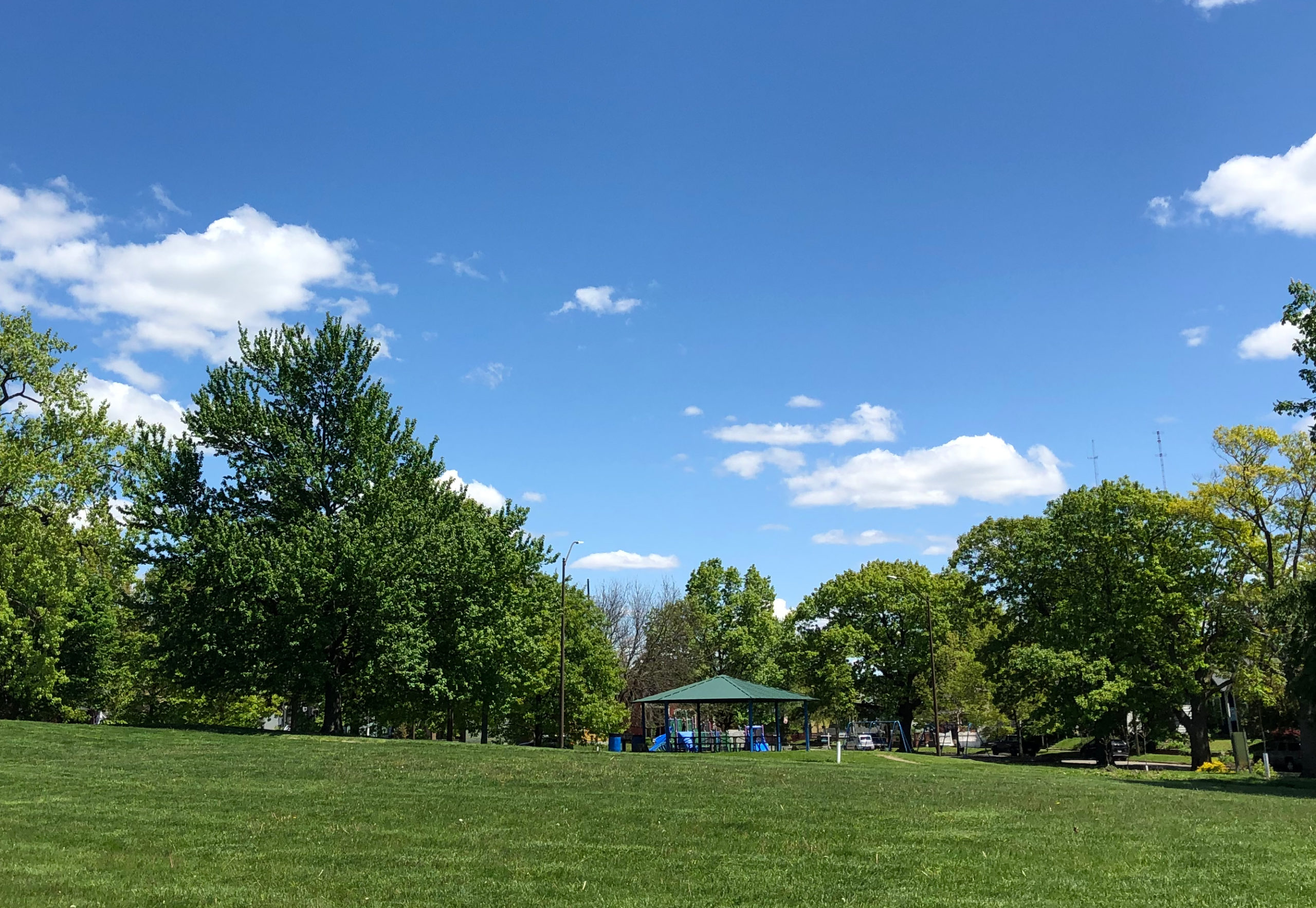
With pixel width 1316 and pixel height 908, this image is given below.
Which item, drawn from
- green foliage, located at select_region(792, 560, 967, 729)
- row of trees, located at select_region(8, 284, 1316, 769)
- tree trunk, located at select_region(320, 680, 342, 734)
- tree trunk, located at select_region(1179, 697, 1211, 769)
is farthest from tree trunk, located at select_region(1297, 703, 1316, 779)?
tree trunk, located at select_region(320, 680, 342, 734)

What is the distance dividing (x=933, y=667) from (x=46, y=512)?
4151 cm

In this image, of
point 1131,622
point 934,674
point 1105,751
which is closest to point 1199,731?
point 1105,751

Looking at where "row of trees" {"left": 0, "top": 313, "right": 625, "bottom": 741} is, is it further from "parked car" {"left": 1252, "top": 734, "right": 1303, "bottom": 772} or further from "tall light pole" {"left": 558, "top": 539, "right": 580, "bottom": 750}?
"parked car" {"left": 1252, "top": 734, "right": 1303, "bottom": 772}

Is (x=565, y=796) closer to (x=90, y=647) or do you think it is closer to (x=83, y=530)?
(x=83, y=530)

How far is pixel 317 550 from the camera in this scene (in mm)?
32375

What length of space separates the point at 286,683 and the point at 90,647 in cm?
1665

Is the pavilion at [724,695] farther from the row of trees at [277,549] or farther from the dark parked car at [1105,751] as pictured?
the dark parked car at [1105,751]

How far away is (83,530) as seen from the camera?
3925 centimetres

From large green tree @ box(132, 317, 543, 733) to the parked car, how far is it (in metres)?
36.9

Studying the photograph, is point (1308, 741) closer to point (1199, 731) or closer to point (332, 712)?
point (1199, 731)

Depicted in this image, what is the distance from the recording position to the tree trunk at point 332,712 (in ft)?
113

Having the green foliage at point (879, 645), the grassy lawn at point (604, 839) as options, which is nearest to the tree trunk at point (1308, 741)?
the grassy lawn at point (604, 839)

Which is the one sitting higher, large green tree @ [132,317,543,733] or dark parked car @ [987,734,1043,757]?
large green tree @ [132,317,543,733]

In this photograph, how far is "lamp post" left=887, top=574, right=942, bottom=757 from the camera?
48531 mm
